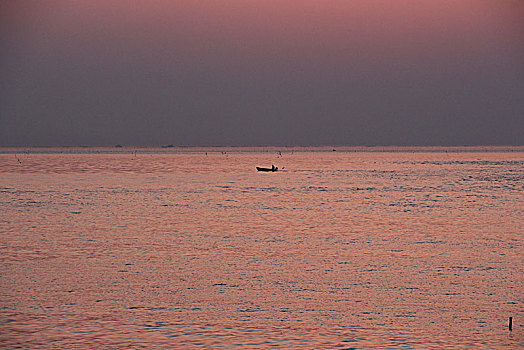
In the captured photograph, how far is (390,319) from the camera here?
57.5ft

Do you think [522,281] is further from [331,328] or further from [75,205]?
[75,205]

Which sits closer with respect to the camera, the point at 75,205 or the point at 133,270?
the point at 133,270

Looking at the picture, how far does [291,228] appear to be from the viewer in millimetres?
37062

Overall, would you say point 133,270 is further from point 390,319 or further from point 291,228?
point 291,228

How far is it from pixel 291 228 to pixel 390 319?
1963cm

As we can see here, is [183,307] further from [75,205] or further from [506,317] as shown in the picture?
[75,205]

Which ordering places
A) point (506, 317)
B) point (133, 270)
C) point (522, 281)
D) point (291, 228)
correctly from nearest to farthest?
1. point (506, 317)
2. point (522, 281)
3. point (133, 270)
4. point (291, 228)

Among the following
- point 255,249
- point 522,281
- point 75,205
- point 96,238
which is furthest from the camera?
point 75,205

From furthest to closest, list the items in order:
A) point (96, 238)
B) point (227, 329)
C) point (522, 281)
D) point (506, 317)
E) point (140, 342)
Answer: point (96, 238), point (522, 281), point (506, 317), point (227, 329), point (140, 342)

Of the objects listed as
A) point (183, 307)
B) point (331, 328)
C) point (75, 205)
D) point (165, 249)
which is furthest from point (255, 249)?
point (75, 205)

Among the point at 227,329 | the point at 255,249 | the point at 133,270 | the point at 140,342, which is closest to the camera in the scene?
the point at 140,342

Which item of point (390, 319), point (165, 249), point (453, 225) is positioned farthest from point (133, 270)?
point (453, 225)

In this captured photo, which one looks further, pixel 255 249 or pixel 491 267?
pixel 255 249

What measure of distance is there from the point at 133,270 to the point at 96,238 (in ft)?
29.8
